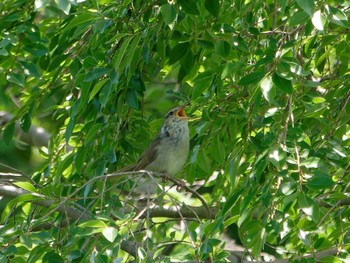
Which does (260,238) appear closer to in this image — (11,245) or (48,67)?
(11,245)

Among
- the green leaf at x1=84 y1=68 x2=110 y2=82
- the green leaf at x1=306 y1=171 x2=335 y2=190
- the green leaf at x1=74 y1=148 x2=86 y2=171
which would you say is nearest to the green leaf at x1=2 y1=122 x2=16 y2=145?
the green leaf at x1=74 y1=148 x2=86 y2=171

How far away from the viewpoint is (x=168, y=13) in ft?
13.3

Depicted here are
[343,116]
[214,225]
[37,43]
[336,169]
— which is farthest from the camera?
[37,43]

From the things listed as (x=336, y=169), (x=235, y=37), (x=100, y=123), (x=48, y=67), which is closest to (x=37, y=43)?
(x=48, y=67)

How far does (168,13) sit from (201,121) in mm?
956

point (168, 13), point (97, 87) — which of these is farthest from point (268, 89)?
point (97, 87)

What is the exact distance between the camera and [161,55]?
15.5 feet

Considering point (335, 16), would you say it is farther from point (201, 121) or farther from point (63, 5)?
point (201, 121)

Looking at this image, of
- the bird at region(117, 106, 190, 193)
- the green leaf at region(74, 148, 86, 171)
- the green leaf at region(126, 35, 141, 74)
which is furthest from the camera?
the bird at region(117, 106, 190, 193)

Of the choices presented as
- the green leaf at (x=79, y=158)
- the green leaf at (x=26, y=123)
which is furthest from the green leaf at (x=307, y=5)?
the green leaf at (x=26, y=123)

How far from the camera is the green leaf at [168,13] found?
402cm

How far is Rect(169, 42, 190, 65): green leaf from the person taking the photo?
4.78m

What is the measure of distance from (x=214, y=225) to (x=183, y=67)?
54.9 inches

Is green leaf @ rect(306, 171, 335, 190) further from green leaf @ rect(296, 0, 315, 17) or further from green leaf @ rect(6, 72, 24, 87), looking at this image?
green leaf @ rect(6, 72, 24, 87)
